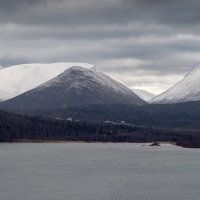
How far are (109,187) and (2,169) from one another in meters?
28.6

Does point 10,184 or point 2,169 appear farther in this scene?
point 2,169

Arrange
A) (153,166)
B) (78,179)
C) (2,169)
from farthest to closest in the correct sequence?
(153,166)
(2,169)
(78,179)

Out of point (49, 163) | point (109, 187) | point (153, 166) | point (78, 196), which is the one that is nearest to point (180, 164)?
point (153, 166)

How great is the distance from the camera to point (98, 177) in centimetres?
11781

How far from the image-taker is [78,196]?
314ft

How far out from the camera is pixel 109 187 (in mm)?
105625

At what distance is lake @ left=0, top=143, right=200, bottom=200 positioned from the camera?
97.6m

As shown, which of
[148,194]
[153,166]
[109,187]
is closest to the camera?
→ [148,194]

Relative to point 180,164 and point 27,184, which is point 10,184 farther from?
point 180,164

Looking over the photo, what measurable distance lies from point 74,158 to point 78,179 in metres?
45.5

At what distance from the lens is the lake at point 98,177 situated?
9756 centimetres

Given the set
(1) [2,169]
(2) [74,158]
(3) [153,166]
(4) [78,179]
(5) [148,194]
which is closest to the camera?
(5) [148,194]

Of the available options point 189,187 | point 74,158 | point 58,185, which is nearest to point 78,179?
point 58,185

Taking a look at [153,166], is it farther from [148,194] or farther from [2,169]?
Answer: [148,194]
